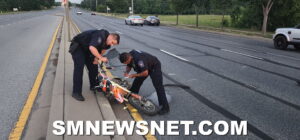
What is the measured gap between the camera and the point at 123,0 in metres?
85.1

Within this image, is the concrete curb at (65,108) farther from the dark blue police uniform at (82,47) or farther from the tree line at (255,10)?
the tree line at (255,10)

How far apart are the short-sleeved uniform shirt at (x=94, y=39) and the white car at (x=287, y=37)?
13.5 m

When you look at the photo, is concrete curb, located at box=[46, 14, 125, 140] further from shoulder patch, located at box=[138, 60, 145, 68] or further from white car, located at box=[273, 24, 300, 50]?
white car, located at box=[273, 24, 300, 50]

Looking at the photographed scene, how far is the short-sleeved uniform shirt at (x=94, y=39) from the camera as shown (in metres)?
4.94

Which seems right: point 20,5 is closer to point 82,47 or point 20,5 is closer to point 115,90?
point 82,47

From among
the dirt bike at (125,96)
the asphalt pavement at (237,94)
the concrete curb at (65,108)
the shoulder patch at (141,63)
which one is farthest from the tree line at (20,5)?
the shoulder patch at (141,63)

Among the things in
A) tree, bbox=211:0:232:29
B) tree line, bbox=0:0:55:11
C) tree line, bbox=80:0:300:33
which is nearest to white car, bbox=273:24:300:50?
tree line, bbox=80:0:300:33

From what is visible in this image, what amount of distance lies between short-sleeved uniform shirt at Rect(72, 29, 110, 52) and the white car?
1346cm

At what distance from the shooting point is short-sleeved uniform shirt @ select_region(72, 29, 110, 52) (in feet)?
16.2

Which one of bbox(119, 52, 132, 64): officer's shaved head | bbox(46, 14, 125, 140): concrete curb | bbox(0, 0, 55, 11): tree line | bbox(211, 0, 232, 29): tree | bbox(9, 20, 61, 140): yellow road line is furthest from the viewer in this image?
bbox(0, 0, 55, 11): tree line

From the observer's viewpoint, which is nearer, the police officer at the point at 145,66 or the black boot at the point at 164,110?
the police officer at the point at 145,66

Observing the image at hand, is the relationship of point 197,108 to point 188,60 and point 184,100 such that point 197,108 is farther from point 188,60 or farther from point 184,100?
point 188,60

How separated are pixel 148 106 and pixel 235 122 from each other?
5.30 feet

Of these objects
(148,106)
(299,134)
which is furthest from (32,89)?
Result: (299,134)
